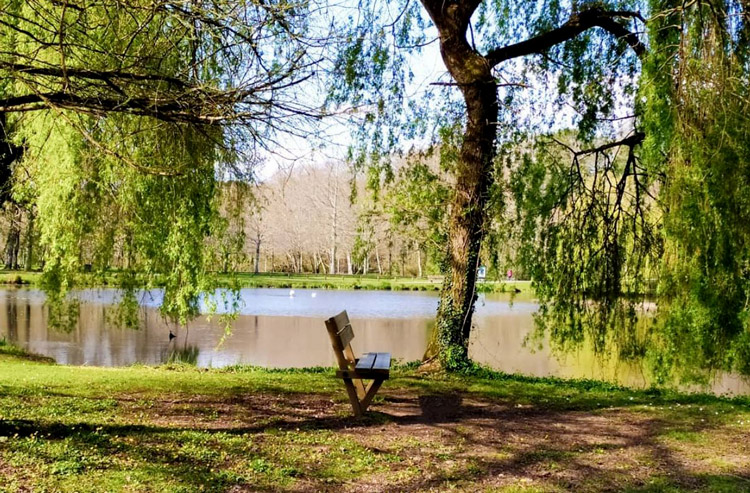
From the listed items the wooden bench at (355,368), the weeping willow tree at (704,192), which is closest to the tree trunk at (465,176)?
the weeping willow tree at (704,192)

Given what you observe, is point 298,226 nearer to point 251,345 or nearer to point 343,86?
point 251,345

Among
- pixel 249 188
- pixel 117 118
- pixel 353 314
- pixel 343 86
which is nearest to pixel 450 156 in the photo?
pixel 343 86

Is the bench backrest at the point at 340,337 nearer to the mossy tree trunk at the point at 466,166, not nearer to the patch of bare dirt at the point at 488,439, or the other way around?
the patch of bare dirt at the point at 488,439

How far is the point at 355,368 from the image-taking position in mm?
5000

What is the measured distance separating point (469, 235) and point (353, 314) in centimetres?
1483

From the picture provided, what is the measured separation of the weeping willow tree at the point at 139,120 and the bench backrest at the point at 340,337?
1465mm

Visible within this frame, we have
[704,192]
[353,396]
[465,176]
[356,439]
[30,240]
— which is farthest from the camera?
[30,240]

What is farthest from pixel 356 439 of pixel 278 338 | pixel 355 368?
pixel 278 338

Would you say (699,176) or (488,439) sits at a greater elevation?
(699,176)

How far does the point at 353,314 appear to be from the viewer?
22578 millimetres

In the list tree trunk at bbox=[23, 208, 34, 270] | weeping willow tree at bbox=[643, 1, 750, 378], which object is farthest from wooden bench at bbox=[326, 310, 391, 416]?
tree trunk at bbox=[23, 208, 34, 270]

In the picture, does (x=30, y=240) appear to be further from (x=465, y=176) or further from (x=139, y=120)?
(x=465, y=176)

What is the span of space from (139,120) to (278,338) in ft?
38.5

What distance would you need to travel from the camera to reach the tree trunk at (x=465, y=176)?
8000 millimetres
